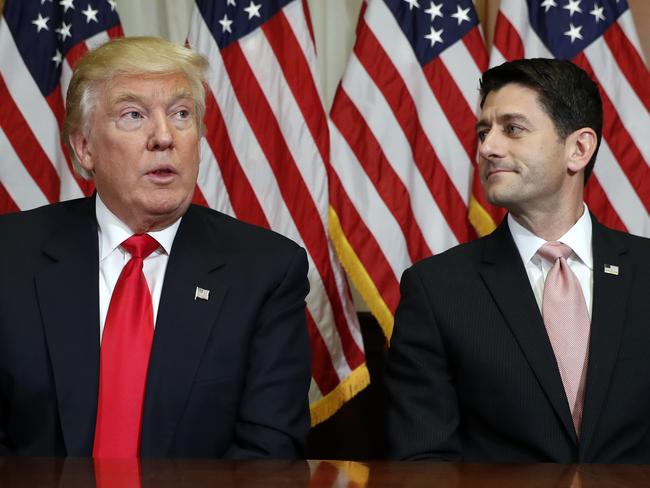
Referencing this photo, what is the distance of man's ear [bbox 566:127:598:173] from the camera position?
98.7 inches

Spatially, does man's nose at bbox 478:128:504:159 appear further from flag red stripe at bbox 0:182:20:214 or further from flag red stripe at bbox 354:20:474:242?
flag red stripe at bbox 0:182:20:214

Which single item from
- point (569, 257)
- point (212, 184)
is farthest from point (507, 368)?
point (212, 184)

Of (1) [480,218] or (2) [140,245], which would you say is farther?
(1) [480,218]

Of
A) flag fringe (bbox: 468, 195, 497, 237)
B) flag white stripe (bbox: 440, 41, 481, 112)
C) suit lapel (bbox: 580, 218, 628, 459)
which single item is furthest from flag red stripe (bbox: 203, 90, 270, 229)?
suit lapel (bbox: 580, 218, 628, 459)

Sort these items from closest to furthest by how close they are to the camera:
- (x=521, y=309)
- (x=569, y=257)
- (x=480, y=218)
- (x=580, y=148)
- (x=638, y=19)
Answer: (x=521, y=309) < (x=569, y=257) < (x=580, y=148) < (x=480, y=218) < (x=638, y=19)

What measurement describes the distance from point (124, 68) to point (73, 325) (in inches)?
25.5

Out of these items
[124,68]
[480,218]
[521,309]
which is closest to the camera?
[124,68]

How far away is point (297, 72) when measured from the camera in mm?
3393

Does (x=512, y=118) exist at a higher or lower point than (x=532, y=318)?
higher

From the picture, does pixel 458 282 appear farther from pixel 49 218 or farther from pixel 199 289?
pixel 49 218

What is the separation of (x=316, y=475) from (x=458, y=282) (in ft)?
3.75

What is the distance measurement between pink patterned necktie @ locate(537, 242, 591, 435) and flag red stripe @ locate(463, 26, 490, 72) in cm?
128

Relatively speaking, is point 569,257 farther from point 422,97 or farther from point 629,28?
point 629,28

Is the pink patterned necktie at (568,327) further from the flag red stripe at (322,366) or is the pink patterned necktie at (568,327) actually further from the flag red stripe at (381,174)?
the flag red stripe at (322,366)
